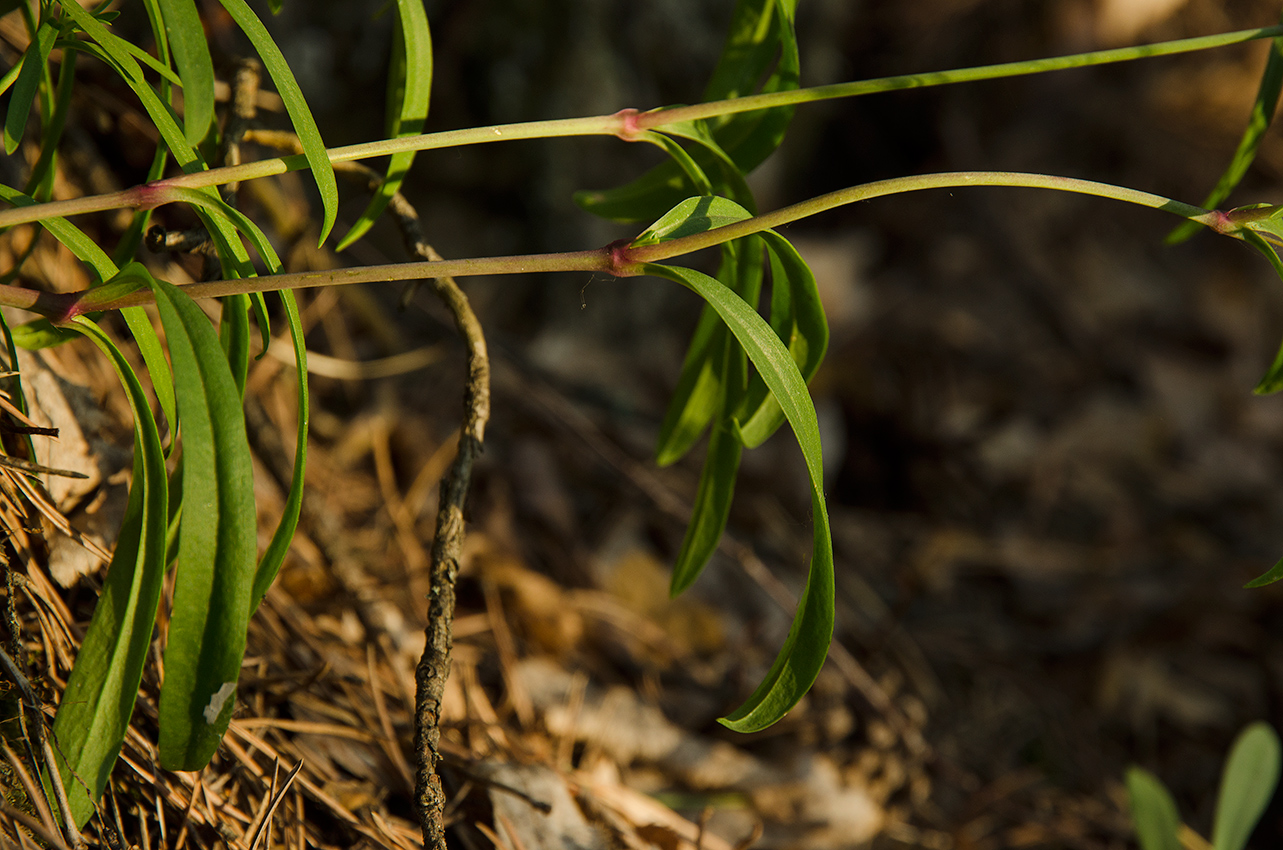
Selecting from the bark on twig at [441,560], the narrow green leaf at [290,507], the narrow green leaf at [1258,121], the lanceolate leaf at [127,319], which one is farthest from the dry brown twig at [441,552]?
the narrow green leaf at [1258,121]

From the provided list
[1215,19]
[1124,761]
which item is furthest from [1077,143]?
[1124,761]

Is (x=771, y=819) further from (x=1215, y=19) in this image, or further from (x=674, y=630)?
(x=1215, y=19)

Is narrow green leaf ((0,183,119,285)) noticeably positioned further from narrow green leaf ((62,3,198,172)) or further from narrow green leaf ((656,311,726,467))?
narrow green leaf ((656,311,726,467))

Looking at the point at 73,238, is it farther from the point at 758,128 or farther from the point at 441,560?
the point at 758,128

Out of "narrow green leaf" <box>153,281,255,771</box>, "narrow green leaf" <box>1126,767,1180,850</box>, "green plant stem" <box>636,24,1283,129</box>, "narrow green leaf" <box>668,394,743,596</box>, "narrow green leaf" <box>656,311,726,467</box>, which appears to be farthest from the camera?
"narrow green leaf" <box>1126,767,1180,850</box>

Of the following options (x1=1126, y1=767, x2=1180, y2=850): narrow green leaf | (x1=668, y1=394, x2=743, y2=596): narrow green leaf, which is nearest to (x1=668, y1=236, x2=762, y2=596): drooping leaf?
(x1=668, y1=394, x2=743, y2=596): narrow green leaf

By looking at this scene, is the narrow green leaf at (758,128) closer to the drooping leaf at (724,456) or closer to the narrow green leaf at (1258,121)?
the drooping leaf at (724,456)

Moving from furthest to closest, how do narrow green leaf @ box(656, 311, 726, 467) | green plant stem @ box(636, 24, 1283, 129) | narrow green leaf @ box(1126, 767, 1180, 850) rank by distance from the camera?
narrow green leaf @ box(1126, 767, 1180, 850)
narrow green leaf @ box(656, 311, 726, 467)
green plant stem @ box(636, 24, 1283, 129)
